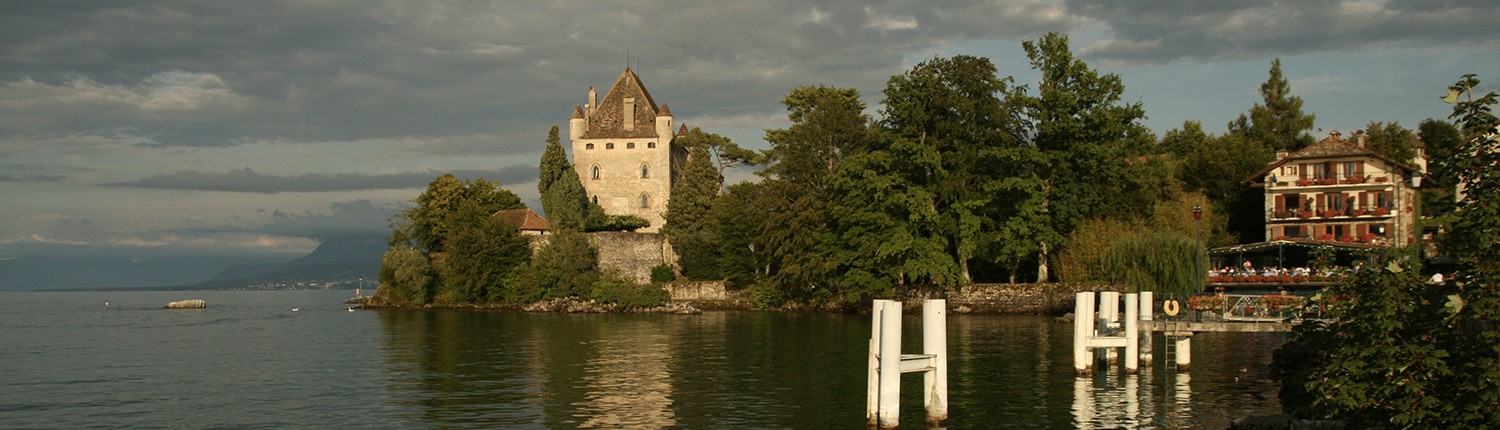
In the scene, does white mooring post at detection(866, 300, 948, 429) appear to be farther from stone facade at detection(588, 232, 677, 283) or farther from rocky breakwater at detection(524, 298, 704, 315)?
stone facade at detection(588, 232, 677, 283)

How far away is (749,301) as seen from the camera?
238 ft

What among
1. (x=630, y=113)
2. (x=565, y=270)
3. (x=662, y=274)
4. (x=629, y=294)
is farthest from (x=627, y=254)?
(x=630, y=113)

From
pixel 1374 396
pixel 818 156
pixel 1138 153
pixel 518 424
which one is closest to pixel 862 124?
pixel 818 156

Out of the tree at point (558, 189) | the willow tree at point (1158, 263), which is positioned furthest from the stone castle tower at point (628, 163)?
the willow tree at point (1158, 263)

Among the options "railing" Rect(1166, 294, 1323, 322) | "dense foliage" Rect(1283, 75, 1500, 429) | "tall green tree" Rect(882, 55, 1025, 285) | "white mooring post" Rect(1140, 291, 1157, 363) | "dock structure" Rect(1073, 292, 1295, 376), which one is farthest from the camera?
"tall green tree" Rect(882, 55, 1025, 285)

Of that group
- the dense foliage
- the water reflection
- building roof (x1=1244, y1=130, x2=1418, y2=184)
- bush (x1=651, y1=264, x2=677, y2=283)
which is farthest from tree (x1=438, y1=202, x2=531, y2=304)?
the dense foliage

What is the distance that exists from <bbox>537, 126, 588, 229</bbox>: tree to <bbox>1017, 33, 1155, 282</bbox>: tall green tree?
102 feet

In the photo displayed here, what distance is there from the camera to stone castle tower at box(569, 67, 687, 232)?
88000 millimetres

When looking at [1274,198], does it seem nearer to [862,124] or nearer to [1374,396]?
[862,124]

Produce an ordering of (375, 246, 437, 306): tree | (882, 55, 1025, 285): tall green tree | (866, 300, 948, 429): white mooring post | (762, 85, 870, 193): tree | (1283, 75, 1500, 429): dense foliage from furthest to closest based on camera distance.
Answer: (375, 246, 437, 306): tree, (762, 85, 870, 193): tree, (882, 55, 1025, 285): tall green tree, (866, 300, 948, 429): white mooring post, (1283, 75, 1500, 429): dense foliage

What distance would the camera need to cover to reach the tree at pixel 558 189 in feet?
257

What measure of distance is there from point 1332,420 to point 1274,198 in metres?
52.0

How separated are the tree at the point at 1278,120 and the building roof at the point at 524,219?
49.1m

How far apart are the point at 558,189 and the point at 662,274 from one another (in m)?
9.18
